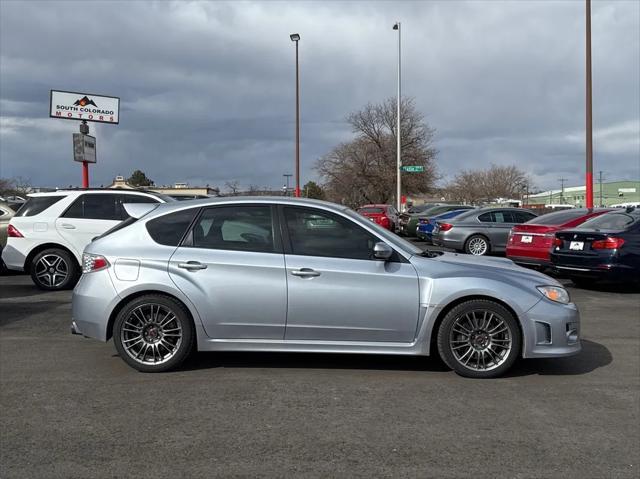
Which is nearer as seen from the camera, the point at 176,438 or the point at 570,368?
the point at 176,438

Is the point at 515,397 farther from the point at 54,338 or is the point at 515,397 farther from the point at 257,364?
the point at 54,338

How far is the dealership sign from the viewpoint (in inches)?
906

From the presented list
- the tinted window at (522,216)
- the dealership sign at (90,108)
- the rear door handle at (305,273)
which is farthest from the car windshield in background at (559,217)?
the dealership sign at (90,108)

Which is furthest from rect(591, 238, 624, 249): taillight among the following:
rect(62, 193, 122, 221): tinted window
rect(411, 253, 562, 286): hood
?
rect(62, 193, 122, 221): tinted window

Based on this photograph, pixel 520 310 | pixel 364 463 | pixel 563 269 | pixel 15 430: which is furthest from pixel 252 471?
pixel 563 269

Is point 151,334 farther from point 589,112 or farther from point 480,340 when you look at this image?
point 589,112

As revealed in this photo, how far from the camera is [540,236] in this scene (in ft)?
38.7

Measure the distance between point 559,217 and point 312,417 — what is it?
388 inches

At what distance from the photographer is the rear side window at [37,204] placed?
1015 cm

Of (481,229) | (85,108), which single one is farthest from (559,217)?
(85,108)

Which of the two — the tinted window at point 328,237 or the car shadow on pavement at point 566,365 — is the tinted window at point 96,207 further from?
the car shadow on pavement at point 566,365

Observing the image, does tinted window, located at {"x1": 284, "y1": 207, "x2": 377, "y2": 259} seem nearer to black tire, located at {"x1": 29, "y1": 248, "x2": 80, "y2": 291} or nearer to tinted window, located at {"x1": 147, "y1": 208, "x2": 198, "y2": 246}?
tinted window, located at {"x1": 147, "y1": 208, "x2": 198, "y2": 246}

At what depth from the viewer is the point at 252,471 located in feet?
11.5

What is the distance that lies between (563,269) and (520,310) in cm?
595
